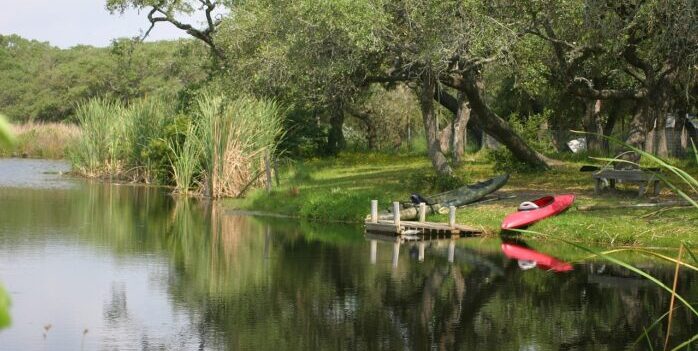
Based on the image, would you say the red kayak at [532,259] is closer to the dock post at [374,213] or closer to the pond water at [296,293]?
the pond water at [296,293]

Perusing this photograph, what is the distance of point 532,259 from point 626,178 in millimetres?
4258

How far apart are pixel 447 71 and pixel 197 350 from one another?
49.2ft

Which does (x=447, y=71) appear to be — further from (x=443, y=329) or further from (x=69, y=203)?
(x=443, y=329)

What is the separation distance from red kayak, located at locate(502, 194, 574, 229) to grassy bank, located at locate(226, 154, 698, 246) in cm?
19

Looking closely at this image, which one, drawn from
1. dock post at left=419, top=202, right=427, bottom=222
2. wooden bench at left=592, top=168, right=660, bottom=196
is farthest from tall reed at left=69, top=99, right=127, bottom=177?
wooden bench at left=592, top=168, right=660, bottom=196

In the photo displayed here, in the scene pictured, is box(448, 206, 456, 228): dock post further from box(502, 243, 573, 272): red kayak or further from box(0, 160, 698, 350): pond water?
box(502, 243, 573, 272): red kayak

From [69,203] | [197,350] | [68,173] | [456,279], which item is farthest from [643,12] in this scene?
[68,173]

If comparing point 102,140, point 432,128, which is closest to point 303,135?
point 102,140

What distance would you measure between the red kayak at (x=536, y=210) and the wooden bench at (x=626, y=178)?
933mm

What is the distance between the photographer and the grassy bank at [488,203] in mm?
19031

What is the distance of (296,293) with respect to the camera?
48.0 ft

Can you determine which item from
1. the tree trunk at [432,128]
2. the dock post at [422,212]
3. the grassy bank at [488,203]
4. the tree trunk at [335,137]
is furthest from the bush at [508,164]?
the tree trunk at [335,137]

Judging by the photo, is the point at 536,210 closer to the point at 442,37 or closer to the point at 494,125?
the point at 442,37

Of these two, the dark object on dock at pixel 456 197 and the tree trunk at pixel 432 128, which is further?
the tree trunk at pixel 432 128
